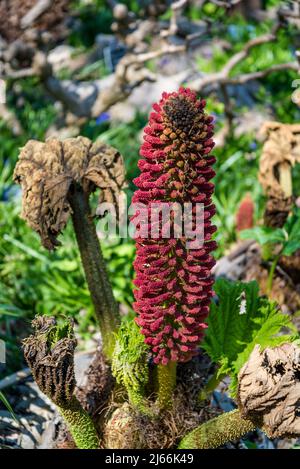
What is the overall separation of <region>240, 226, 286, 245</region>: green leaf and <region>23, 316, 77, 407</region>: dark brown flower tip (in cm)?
127

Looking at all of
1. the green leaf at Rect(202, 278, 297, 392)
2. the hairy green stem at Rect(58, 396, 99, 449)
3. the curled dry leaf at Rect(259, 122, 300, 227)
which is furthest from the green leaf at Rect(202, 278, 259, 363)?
the curled dry leaf at Rect(259, 122, 300, 227)

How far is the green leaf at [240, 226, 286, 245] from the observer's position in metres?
2.97

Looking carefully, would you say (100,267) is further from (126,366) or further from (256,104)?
(256,104)

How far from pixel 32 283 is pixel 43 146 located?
4.55 ft

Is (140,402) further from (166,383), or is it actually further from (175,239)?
(175,239)

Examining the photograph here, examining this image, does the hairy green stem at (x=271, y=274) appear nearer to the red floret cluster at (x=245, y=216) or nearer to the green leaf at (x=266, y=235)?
the green leaf at (x=266, y=235)

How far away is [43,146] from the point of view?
2.38 metres

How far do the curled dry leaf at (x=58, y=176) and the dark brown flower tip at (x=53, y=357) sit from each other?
0.43 metres

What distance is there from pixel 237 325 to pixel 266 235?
2.54 ft

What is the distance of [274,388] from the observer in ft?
6.02

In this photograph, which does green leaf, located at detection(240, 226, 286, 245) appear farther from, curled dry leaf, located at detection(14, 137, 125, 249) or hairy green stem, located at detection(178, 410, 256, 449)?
hairy green stem, located at detection(178, 410, 256, 449)

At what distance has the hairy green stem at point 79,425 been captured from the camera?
2107 mm

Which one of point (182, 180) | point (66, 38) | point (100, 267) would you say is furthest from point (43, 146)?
point (66, 38)
